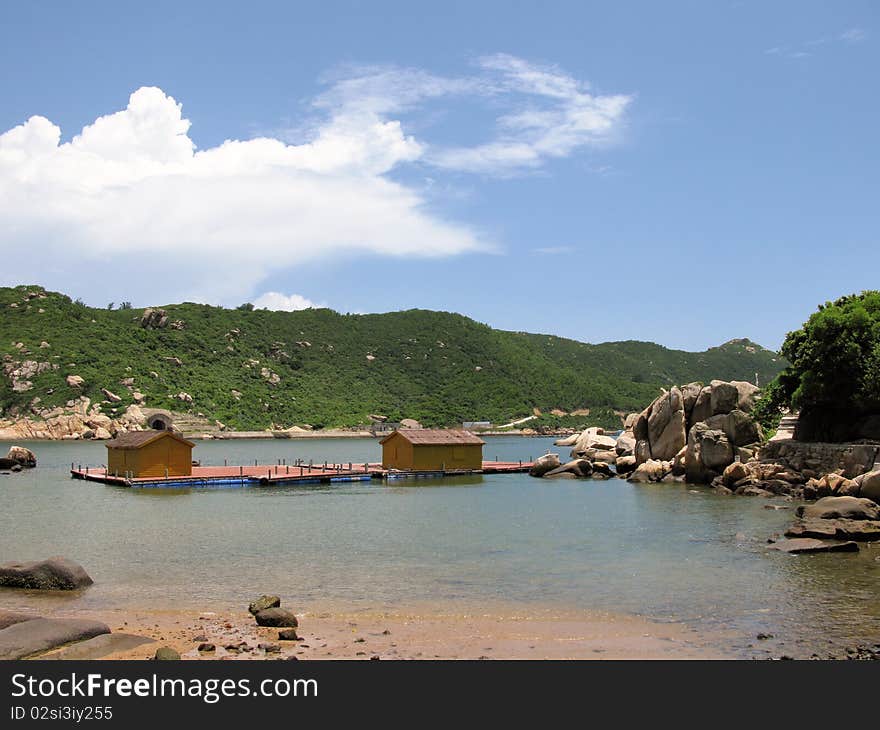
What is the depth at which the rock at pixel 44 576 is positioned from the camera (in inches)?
821

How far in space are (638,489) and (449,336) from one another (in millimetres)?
128657

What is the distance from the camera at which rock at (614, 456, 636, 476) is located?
192 feet

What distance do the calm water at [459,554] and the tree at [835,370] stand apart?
7785mm

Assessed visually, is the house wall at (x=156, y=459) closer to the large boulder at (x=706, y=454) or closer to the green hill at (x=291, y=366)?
the large boulder at (x=706, y=454)

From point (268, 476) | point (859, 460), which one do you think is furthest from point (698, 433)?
point (268, 476)

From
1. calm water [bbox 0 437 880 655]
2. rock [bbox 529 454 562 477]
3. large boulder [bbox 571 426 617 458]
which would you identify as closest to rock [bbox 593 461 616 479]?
rock [bbox 529 454 562 477]

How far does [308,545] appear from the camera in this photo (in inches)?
1129

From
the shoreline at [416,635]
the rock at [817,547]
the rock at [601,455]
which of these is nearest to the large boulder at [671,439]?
the rock at [601,455]

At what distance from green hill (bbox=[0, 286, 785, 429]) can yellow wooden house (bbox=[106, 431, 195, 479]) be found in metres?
66.0

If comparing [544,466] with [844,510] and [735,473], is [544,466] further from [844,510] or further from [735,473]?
[844,510]
